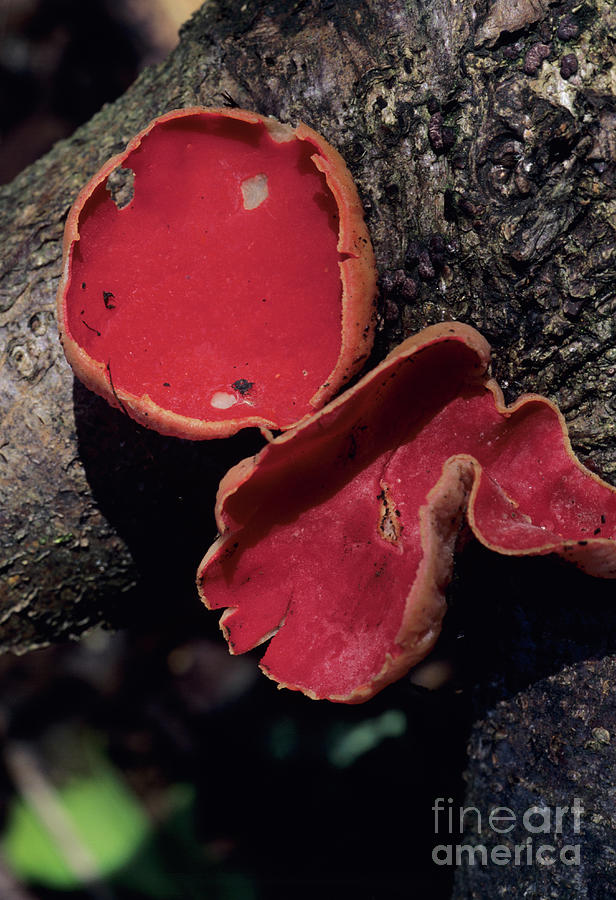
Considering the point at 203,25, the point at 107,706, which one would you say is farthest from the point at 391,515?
the point at 107,706

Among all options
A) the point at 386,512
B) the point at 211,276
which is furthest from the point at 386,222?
the point at 386,512

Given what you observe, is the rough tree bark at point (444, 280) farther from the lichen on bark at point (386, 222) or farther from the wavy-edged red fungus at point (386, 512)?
the wavy-edged red fungus at point (386, 512)

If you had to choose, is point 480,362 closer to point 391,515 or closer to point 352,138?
point 391,515

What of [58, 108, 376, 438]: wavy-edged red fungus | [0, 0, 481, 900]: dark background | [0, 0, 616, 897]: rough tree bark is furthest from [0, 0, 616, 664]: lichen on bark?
[0, 0, 481, 900]: dark background

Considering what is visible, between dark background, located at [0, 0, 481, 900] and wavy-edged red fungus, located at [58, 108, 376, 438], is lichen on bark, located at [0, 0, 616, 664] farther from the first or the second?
dark background, located at [0, 0, 481, 900]

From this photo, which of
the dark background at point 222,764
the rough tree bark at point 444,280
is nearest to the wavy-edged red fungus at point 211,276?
the rough tree bark at point 444,280

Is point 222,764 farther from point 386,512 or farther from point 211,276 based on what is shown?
point 211,276
